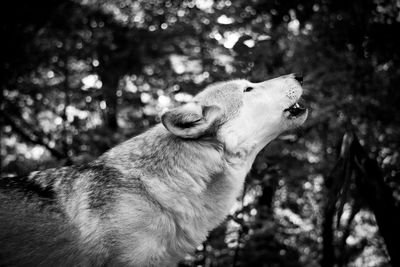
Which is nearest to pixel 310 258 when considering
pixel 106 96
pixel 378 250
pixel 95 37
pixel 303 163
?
pixel 378 250

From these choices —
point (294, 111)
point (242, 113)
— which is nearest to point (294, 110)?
point (294, 111)

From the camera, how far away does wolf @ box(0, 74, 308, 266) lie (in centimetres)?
257

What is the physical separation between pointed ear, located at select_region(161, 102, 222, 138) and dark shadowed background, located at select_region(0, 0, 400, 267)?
1.18 metres

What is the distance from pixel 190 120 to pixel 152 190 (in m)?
0.65

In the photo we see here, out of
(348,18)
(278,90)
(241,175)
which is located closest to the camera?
(241,175)

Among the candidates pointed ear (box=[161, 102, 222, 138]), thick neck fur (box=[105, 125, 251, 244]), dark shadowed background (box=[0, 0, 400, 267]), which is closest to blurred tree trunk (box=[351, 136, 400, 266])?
dark shadowed background (box=[0, 0, 400, 267])

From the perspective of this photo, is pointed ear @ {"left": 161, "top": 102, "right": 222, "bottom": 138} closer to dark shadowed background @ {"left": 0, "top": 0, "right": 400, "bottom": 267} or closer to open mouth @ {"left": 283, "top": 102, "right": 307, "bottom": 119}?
open mouth @ {"left": 283, "top": 102, "right": 307, "bottom": 119}

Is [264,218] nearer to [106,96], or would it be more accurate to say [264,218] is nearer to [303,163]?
[303,163]

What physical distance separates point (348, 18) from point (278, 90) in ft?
8.53

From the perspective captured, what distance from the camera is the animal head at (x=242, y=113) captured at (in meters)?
3.00

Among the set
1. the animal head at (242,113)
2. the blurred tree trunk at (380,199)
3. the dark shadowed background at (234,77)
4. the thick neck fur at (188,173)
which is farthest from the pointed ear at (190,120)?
the blurred tree trunk at (380,199)

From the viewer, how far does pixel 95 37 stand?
6.21 metres

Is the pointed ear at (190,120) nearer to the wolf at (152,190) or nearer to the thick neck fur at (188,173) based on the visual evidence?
the wolf at (152,190)

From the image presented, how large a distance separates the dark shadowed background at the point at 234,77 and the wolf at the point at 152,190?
3.33 feet
